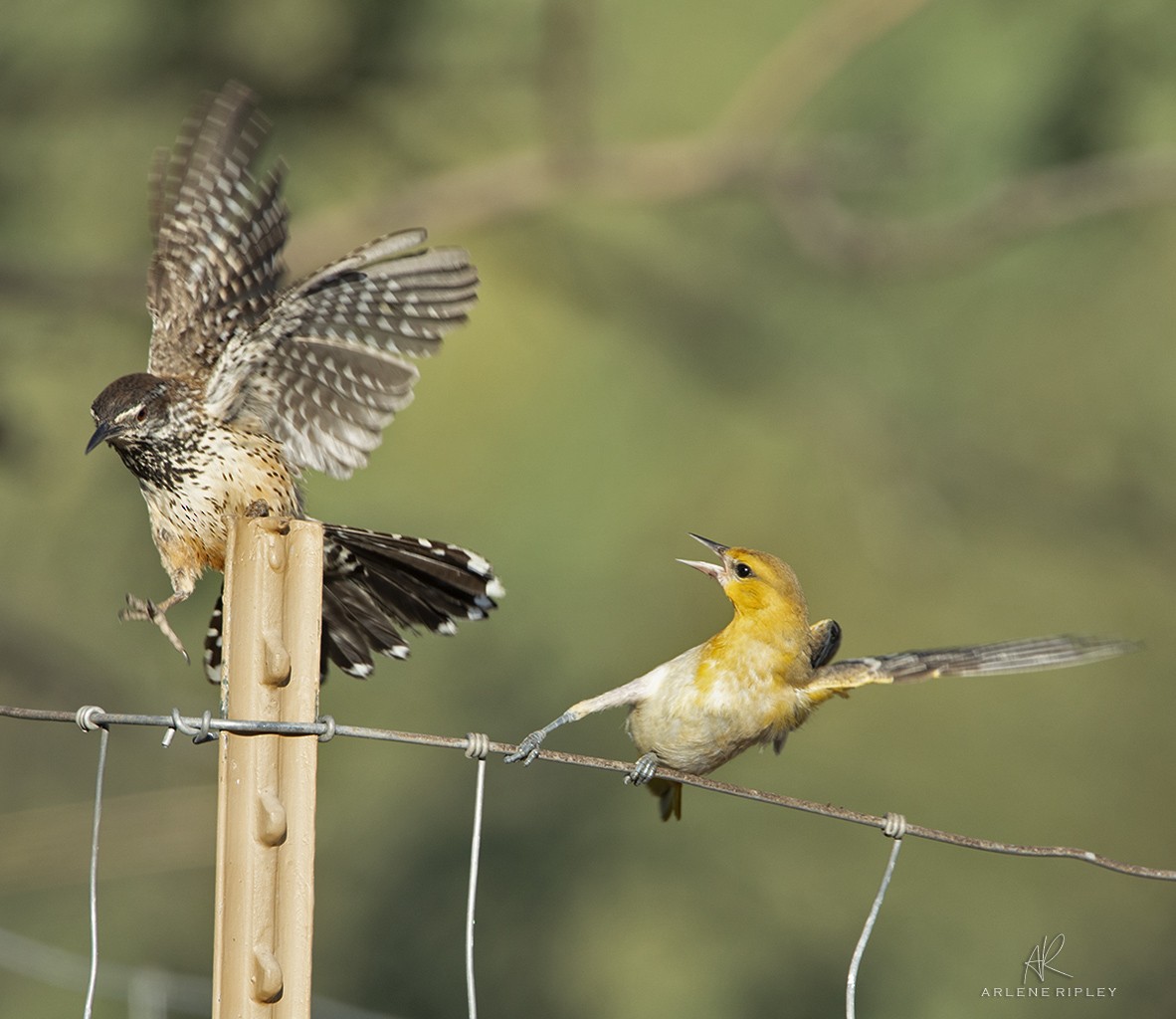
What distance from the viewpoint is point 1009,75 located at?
34.9ft

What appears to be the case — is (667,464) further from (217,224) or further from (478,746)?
(478,746)

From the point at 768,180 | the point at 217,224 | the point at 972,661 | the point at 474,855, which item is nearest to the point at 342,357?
the point at 217,224

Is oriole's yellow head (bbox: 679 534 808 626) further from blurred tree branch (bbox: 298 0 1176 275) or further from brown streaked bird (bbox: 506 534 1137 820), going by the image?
blurred tree branch (bbox: 298 0 1176 275)

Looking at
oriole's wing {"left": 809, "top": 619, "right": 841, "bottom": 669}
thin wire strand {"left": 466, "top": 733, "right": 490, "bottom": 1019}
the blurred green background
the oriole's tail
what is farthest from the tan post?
the blurred green background

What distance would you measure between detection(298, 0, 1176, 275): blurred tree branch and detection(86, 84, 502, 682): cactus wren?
12.8 ft

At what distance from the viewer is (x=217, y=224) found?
4.46 metres

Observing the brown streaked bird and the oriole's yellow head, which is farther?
the oriole's yellow head

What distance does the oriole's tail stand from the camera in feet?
10.3

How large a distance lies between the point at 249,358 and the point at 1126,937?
10265 millimetres

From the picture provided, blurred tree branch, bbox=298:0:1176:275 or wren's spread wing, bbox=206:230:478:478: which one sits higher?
blurred tree branch, bbox=298:0:1176:275

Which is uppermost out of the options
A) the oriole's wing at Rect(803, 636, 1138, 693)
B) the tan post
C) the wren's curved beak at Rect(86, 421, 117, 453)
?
the wren's curved beak at Rect(86, 421, 117, 453)

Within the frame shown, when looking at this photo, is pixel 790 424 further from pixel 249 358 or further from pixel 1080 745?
pixel 249 358

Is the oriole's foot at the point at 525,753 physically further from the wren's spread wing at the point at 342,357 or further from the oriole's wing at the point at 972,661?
the wren's spread wing at the point at 342,357
